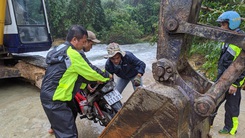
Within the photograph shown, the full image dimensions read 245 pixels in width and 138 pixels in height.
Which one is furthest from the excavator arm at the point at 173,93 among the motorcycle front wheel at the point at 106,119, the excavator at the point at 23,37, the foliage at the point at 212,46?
the excavator at the point at 23,37

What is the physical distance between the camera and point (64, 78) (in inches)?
105

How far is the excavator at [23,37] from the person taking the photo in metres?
6.10

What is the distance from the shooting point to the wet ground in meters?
3.88

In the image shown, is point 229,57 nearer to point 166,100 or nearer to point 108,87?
point 108,87

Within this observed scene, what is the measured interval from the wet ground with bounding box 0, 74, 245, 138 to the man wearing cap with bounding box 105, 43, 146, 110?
96 centimetres

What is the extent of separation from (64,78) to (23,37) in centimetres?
443

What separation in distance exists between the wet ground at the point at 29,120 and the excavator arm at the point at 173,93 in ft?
7.52

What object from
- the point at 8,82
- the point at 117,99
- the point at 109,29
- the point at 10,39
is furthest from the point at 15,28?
the point at 109,29

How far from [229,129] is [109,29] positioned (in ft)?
59.5

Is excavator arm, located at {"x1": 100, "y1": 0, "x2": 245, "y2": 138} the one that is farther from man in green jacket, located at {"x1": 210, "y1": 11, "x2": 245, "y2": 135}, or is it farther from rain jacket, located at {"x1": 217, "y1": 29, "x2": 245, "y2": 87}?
rain jacket, located at {"x1": 217, "y1": 29, "x2": 245, "y2": 87}

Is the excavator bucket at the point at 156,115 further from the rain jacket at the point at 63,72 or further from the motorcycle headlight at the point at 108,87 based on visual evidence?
the motorcycle headlight at the point at 108,87

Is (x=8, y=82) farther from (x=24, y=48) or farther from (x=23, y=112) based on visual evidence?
(x=23, y=112)

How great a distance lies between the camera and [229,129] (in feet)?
11.8

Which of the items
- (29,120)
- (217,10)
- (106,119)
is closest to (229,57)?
(106,119)
